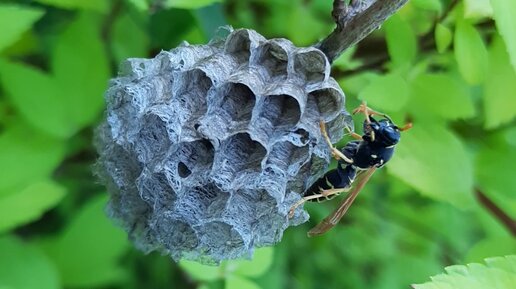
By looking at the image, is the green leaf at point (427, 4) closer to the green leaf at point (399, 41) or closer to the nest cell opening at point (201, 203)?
the green leaf at point (399, 41)

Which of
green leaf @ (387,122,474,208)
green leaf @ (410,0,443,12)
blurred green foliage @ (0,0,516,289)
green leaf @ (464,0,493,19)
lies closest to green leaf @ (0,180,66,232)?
blurred green foliage @ (0,0,516,289)

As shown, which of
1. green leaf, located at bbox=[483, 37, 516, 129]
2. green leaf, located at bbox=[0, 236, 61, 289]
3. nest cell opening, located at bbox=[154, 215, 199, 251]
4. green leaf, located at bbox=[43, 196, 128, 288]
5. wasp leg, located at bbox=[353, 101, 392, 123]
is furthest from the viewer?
green leaf, located at bbox=[43, 196, 128, 288]

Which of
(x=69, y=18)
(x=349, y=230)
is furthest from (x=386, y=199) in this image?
(x=69, y=18)

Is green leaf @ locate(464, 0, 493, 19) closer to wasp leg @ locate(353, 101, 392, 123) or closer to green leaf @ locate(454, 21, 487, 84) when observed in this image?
green leaf @ locate(454, 21, 487, 84)

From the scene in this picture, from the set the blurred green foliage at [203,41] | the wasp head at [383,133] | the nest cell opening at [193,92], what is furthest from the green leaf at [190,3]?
the wasp head at [383,133]

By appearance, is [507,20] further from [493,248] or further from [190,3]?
[493,248]

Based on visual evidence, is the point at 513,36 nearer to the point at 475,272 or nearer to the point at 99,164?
the point at 475,272
